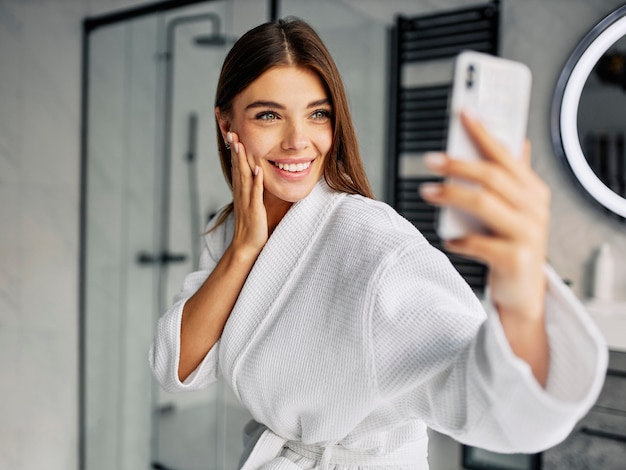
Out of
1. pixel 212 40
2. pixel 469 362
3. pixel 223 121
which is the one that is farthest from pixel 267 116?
pixel 212 40

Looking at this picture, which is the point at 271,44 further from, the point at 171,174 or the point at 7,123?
the point at 7,123

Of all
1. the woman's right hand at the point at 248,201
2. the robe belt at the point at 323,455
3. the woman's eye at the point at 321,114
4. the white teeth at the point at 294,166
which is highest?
the woman's eye at the point at 321,114

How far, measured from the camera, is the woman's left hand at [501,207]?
43cm

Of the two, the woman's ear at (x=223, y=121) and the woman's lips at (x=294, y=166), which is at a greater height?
the woman's ear at (x=223, y=121)

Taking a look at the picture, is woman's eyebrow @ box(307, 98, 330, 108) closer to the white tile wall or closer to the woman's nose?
the woman's nose

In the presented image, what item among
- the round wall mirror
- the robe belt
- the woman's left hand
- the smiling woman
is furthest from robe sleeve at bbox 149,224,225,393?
the round wall mirror

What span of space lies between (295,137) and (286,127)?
0.08ft

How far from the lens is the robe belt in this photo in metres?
0.90

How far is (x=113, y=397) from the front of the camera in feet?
7.47

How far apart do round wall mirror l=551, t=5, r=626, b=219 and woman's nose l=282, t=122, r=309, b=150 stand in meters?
1.62

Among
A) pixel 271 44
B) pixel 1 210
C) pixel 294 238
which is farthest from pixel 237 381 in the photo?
pixel 1 210

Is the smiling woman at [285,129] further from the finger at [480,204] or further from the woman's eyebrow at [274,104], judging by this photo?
the finger at [480,204]

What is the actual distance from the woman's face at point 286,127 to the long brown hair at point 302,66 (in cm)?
1

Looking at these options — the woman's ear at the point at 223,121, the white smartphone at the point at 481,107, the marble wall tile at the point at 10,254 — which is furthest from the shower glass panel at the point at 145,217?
the white smartphone at the point at 481,107
